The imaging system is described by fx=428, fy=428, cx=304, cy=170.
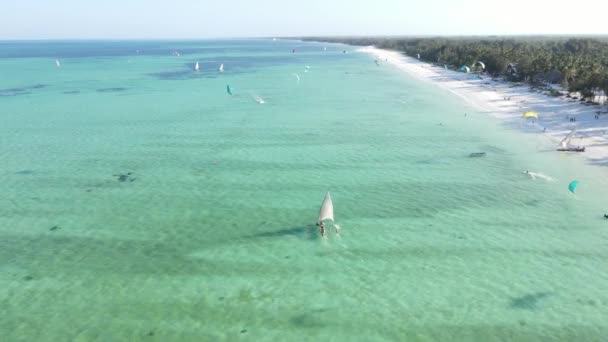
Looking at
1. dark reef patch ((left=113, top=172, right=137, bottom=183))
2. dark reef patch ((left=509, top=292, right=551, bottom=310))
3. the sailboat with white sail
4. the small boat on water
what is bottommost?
dark reef patch ((left=509, top=292, right=551, bottom=310))

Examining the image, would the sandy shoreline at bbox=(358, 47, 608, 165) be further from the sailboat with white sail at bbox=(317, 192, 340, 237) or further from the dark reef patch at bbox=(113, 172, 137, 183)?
A: the dark reef patch at bbox=(113, 172, 137, 183)

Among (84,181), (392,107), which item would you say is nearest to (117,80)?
(392,107)

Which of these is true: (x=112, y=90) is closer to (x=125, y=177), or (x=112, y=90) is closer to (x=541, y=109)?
(x=125, y=177)

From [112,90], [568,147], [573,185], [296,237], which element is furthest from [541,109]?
[112,90]

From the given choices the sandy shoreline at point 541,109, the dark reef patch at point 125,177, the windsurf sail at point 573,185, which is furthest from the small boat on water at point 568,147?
the dark reef patch at point 125,177

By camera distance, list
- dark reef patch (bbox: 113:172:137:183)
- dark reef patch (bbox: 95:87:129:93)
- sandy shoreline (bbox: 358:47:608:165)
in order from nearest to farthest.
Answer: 1. dark reef patch (bbox: 113:172:137:183)
2. sandy shoreline (bbox: 358:47:608:165)
3. dark reef patch (bbox: 95:87:129:93)

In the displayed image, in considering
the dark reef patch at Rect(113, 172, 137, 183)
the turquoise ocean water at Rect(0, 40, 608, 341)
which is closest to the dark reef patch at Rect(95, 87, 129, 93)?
the turquoise ocean water at Rect(0, 40, 608, 341)
